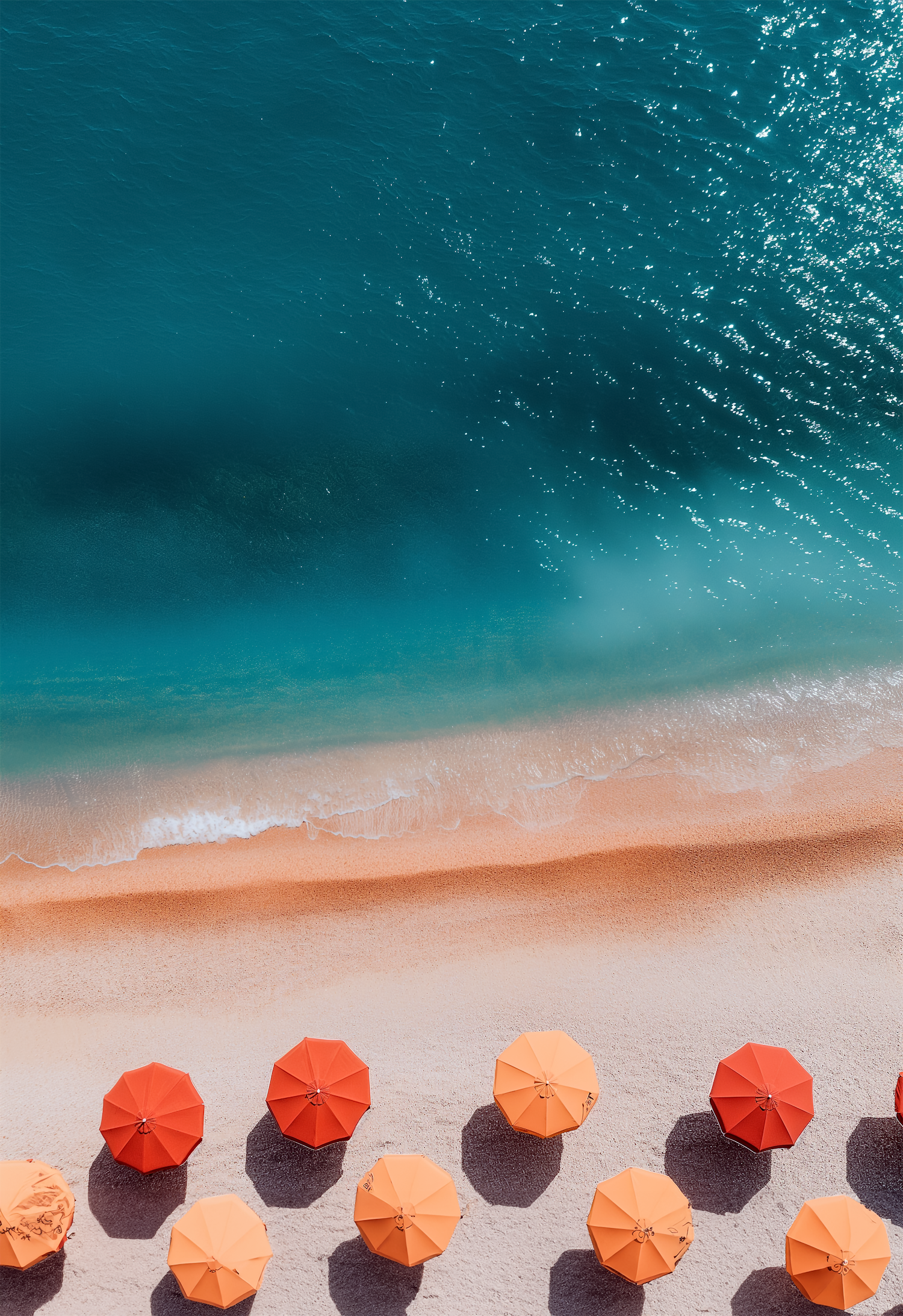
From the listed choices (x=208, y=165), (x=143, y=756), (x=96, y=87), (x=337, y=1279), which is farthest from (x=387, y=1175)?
(x=96, y=87)

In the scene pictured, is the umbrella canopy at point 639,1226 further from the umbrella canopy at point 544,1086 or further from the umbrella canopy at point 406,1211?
the umbrella canopy at point 406,1211

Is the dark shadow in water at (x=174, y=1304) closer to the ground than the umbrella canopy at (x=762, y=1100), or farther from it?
closer to the ground

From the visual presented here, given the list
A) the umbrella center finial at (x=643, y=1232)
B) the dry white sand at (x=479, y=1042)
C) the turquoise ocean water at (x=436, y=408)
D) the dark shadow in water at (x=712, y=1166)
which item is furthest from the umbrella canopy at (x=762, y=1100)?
the turquoise ocean water at (x=436, y=408)

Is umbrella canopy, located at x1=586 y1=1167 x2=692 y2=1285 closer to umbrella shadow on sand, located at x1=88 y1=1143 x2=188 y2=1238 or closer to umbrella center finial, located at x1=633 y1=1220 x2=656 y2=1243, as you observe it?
umbrella center finial, located at x1=633 y1=1220 x2=656 y2=1243

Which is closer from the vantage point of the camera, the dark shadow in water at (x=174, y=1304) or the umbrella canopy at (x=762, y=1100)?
the dark shadow in water at (x=174, y=1304)

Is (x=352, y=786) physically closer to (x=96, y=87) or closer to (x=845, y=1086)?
(x=845, y=1086)

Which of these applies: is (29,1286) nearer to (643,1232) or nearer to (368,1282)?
(368,1282)

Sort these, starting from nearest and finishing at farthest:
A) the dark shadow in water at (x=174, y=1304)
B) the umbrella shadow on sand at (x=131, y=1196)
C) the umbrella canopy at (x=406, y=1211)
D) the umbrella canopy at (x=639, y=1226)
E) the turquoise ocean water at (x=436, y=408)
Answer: the umbrella canopy at (x=639, y=1226) → the umbrella canopy at (x=406, y=1211) → the dark shadow in water at (x=174, y=1304) → the umbrella shadow on sand at (x=131, y=1196) → the turquoise ocean water at (x=436, y=408)
